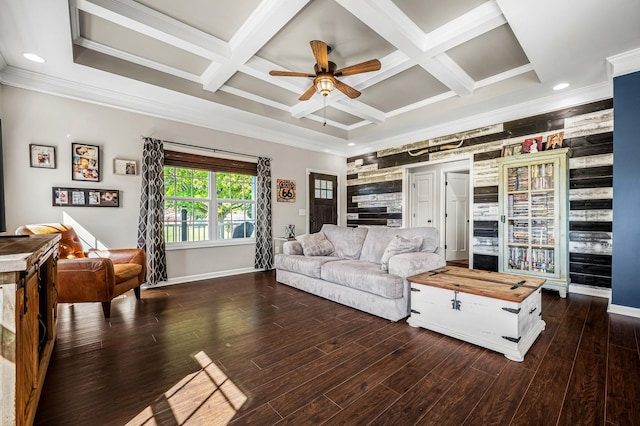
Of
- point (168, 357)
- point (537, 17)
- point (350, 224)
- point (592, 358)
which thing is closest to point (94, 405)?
point (168, 357)

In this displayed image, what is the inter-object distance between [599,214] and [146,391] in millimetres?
5124

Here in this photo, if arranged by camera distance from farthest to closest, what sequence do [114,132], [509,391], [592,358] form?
[114,132]
[592,358]
[509,391]

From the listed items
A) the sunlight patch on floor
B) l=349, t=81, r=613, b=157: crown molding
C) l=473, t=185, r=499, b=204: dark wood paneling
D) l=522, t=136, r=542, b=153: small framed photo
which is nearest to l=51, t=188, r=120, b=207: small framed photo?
the sunlight patch on floor

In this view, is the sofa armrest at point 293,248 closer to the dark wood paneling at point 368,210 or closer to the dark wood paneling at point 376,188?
the dark wood paneling at point 368,210

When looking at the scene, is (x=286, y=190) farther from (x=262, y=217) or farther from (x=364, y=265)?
(x=364, y=265)

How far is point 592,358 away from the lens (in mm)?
2066

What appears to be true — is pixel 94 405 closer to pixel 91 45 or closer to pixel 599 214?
pixel 91 45

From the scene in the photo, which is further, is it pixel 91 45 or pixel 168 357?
pixel 91 45

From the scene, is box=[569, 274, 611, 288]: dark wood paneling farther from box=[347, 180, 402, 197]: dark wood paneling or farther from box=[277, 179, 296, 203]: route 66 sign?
box=[277, 179, 296, 203]: route 66 sign

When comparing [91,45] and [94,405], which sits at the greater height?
[91,45]

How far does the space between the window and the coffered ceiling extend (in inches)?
28.5

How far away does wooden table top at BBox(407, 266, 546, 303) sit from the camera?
7.12 feet

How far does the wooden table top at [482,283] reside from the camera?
2.17m

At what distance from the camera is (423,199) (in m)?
6.20
